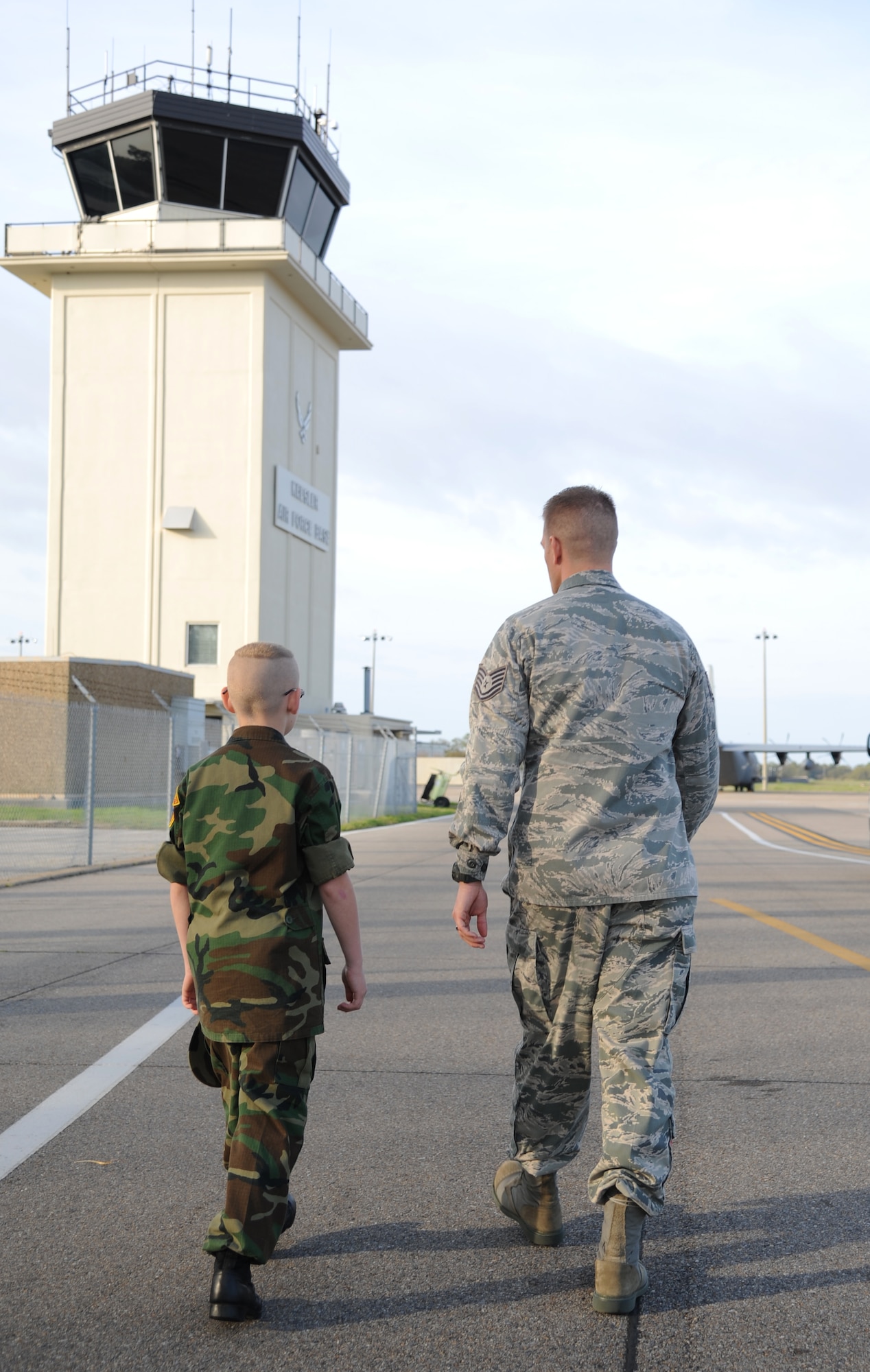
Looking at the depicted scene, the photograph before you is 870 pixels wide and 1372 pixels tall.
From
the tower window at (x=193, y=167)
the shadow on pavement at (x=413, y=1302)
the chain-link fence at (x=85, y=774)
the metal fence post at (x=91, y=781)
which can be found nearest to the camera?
the shadow on pavement at (x=413, y=1302)

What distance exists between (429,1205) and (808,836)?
23.8 metres

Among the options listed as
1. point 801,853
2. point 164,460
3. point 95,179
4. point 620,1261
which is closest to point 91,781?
point 801,853

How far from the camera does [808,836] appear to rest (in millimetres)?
26234

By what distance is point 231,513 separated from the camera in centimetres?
4412

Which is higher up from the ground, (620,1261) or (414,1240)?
(620,1261)

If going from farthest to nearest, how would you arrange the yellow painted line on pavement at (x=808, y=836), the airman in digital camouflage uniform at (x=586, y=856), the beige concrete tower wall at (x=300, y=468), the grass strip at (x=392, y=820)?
the beige concrete tower wall at (x=300, y=468), the grass strip at (x=392, y=820), the yellow painted line on pavement at (x=808, y=836), the airman in digital camouflage uniform at (x=586, y=856)

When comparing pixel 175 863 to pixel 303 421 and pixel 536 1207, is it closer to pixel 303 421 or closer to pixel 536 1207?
pixel 536 1207

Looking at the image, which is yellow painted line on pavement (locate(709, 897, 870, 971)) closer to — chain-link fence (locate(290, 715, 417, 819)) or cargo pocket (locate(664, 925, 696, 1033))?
cargo pocket (locate(664, 925, 696, 1033))

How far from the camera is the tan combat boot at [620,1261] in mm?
2994

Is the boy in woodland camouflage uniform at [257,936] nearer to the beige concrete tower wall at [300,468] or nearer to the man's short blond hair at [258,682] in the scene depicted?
the man's short blond hair at [258,682]

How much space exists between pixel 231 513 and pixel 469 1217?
41.8 metres

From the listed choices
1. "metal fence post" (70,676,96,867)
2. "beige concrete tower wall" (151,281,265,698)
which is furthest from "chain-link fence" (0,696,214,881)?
"beige concrete tower wall" (151,281,265,698)

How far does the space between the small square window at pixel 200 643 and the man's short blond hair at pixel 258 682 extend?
41.7 meters

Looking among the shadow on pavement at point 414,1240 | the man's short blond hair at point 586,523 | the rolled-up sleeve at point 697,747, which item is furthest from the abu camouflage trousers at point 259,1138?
the man's short blond hair at point 586,523
